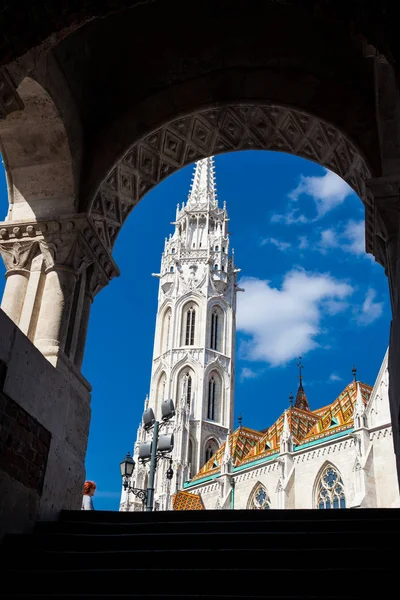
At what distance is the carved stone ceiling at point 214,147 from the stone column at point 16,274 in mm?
829

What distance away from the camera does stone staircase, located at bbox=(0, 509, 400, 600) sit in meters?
3.38

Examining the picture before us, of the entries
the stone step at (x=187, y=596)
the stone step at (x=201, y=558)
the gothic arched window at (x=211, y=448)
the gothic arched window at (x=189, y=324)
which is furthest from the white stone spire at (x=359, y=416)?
the stone step at (x=187, y=596)

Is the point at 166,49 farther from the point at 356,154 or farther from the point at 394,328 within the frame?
the point at 394,328

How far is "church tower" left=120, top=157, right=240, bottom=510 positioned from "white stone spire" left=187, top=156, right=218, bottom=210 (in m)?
0.10

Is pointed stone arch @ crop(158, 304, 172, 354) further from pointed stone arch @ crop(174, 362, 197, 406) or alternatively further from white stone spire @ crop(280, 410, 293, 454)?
white stone spire @ crop(280, 410, 293, 454)

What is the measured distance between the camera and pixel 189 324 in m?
57.6

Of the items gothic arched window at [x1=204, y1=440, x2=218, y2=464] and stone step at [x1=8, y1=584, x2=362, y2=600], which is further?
gothic arched window at [x1=204, y1=440, x2=218, y2=464]

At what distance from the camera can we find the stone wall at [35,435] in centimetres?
479

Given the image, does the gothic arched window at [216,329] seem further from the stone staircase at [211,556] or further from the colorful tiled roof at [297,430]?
the stone staircase at [211,556]

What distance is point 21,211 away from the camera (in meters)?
6.73

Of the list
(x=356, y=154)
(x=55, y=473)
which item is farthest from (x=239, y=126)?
(x=55, y=473)

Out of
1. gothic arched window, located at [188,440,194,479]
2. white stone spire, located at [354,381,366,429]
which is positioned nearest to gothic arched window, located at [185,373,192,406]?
gothic arched window, located at [188,440,194,479]

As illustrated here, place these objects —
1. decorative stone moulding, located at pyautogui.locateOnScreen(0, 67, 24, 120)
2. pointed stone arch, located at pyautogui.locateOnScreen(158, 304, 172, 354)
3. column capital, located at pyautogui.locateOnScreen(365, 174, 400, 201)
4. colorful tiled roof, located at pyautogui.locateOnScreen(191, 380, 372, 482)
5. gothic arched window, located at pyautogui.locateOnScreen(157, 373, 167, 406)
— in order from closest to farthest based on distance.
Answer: decorative stone moulding, located at pyautogui.locateOnScreen(0, 67, 24, 120)
column capital, located at pyautogui.locateOnScreen(365, 174, 400, 201)
colorful tiled roof, located at pyautogui.locateOnScreen(191, 380, 372, 482)
gothic arched window, located at pyautogui.locateOnScreen(157, 373, 167, 406)
pointed stone arch, located at pyautogui.locateOnScreen(158, 304, 172, 354)

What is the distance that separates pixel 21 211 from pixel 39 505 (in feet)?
10.1
